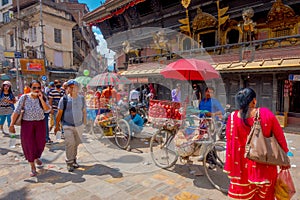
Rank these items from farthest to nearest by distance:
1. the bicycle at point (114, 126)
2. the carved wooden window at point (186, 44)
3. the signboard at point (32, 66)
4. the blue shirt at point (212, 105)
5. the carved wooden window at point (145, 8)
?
the signboard at point (32, 66)
the carved wooden window at point (145, 8)
the carved wooden window at point (186, 44)
the bicycle at point (114, 126)
the blue shirt at point (212, 105)

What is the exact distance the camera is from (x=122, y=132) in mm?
5820

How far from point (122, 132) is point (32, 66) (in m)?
20.9

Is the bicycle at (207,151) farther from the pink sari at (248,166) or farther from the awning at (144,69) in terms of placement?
the awning at (144,69)

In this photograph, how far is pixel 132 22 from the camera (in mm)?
15062

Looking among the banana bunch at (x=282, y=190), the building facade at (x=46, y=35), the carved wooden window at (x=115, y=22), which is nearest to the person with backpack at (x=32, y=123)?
the banana bunch at (x=282, y=190)

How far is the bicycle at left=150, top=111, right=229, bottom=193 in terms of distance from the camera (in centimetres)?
366

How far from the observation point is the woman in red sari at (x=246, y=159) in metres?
2.01

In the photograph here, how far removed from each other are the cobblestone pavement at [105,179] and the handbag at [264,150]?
1.56m

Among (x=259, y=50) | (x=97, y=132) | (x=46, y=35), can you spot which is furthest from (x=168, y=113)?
(x=46, y=35)

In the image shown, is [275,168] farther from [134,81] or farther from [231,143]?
[134,81]

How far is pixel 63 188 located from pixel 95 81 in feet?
17.6

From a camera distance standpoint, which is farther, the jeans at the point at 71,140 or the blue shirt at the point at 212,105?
the blue shirt at the point at 212,105

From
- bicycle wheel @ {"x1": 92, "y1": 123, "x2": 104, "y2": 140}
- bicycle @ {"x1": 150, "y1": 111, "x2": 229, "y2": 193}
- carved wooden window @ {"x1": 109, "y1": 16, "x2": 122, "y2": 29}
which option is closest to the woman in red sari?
bicycle @ {"x1": 150, "y1": 111, "x2": 229, "y2": 193}

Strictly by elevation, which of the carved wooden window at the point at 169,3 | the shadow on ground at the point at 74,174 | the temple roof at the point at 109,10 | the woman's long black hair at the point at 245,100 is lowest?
the shadow on ground at the point at 74,174
